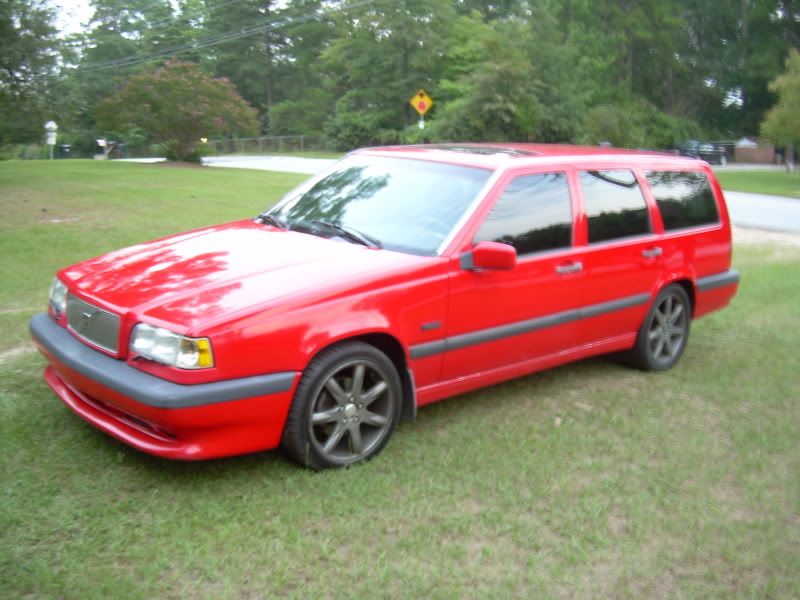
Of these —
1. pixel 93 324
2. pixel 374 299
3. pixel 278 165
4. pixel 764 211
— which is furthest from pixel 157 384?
pixel 278 165

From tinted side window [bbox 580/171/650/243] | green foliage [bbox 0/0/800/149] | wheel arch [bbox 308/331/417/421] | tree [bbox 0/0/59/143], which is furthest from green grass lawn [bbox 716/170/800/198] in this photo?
wheel arch [bbox 308/331/417/421]

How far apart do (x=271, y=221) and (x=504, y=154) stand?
1.51 metres

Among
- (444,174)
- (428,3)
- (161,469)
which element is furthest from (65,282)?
(428,3)

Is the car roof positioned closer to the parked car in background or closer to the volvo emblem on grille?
the volvo emblem on grille

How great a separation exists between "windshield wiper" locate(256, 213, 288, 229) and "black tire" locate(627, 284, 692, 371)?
8.42 ft

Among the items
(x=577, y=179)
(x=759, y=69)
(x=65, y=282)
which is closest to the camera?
(x=65, y=282)

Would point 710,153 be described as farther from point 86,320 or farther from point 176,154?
point 86,320

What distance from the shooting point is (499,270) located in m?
4.67

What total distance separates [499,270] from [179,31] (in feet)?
242

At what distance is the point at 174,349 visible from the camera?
3.69m

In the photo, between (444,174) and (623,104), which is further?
(623,104)

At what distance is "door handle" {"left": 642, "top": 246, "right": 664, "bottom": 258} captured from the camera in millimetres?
5758

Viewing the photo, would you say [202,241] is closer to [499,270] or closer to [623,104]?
[499,270]

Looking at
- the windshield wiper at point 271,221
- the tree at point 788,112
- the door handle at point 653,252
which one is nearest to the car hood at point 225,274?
the windshield wiper at point 271,221
